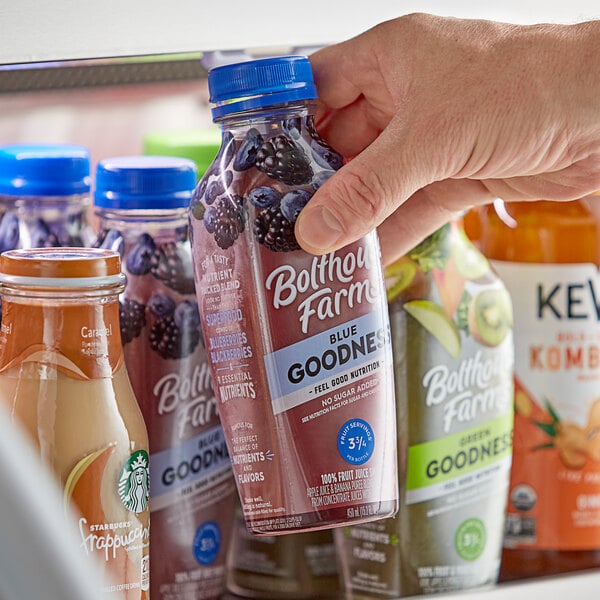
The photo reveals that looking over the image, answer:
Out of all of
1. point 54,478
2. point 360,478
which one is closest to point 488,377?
point 360,478

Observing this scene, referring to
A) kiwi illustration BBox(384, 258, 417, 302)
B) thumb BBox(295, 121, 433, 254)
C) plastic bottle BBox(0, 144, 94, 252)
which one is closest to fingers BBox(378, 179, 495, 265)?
kiwi illustration BBox(384, 258, 417, 302)

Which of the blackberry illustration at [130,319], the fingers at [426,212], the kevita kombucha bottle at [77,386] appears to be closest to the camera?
the kevita kombucha bottle at [77,386]

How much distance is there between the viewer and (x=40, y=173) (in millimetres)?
836

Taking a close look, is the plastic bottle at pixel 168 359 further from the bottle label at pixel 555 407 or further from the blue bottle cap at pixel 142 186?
the bottle label at pixel 555 407

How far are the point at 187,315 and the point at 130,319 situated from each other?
0.15 feet

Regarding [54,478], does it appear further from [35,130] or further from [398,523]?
[35,130]

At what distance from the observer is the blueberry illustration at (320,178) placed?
70 cm

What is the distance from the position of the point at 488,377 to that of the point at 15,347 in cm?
40

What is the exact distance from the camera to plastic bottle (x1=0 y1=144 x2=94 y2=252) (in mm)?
836

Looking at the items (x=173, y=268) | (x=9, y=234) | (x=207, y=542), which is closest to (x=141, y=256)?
(x=173, y=268)

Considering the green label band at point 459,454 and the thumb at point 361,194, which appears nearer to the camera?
the thumb at point 361,194

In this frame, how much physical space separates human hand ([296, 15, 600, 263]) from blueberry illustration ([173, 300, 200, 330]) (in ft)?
0.46

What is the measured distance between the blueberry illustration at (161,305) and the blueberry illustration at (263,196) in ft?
0.43

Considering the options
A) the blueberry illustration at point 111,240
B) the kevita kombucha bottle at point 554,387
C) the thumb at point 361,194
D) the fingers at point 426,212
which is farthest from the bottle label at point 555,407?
the blueberry illustration at point 111,240
